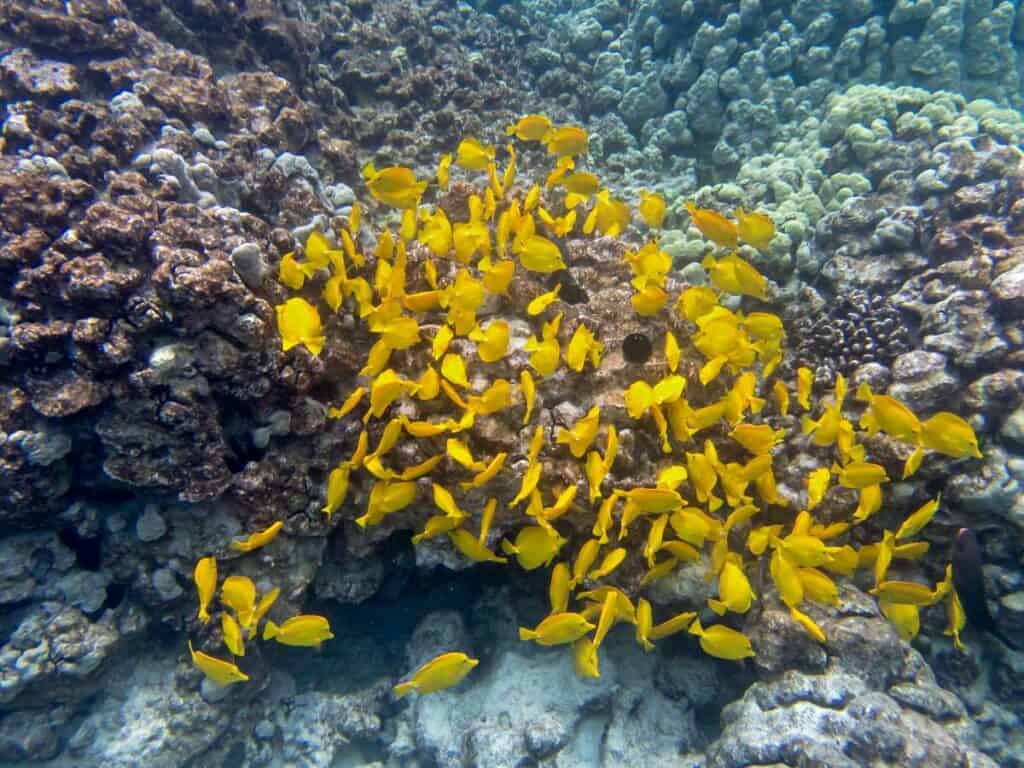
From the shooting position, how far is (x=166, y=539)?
14.4ft

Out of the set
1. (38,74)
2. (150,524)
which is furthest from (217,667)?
(38,74)

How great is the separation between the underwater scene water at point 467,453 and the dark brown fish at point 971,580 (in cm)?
3

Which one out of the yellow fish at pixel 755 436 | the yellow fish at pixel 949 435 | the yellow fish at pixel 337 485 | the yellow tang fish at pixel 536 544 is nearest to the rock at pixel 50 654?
the yellow fish at pixel 337 485

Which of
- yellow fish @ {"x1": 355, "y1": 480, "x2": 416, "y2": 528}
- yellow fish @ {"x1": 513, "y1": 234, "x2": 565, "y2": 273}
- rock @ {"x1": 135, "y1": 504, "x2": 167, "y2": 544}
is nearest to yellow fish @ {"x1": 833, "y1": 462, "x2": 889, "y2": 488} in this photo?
yellow fish @ {"x1": 513, "y1": 234, "x2": 565, "y2": 273}

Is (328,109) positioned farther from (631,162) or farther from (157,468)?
(157,468)

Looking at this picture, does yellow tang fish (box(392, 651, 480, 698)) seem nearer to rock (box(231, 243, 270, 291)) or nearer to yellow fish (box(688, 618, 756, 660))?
yellow fish (box(688, 618, 756, 660))

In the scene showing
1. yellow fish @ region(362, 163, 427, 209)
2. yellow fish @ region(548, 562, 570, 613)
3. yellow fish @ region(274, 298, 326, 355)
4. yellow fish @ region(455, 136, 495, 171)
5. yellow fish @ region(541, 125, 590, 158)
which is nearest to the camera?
yellow fish @ region(274, 298, 326, 355)

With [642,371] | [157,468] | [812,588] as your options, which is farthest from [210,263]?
[812,588]

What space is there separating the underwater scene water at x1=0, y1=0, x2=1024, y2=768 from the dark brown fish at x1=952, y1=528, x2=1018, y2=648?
33 mm

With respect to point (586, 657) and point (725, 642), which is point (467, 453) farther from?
point (725, 642)

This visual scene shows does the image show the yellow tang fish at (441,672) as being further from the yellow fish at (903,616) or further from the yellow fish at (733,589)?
the yellow fish at (903,616)

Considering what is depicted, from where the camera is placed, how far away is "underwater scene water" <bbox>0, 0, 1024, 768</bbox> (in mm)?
3906

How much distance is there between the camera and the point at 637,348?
4.70m

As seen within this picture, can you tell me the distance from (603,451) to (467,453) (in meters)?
1.06
